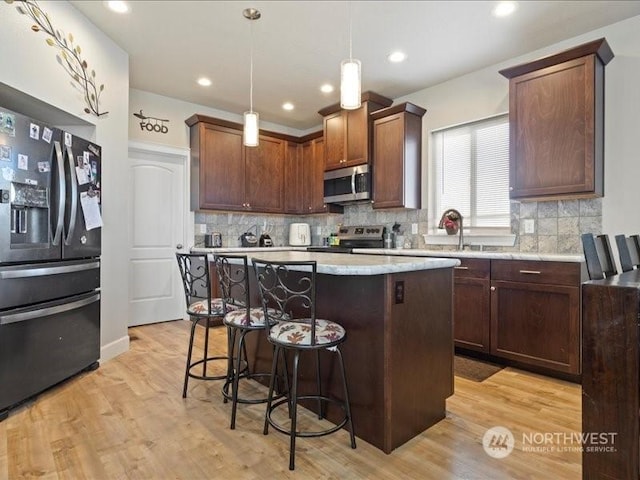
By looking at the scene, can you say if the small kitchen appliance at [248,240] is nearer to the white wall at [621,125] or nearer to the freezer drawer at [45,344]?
the freezer drawer at [45,344]

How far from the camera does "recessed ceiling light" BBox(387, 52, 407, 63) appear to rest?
3.48 metres

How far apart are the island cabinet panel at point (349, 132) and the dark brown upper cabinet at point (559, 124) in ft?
5.16

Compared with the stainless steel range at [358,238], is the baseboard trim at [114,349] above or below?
below

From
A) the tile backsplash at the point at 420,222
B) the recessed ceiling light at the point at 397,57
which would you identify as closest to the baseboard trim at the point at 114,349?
the tile backsplash at the point at 420,222

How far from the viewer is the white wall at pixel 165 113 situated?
Result: 4.34 metres

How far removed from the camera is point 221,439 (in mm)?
1935

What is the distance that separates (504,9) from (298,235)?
12.2ft

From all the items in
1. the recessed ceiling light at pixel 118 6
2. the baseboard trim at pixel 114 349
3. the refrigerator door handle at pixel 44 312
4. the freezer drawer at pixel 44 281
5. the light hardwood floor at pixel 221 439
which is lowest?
the light hardwood floor at pixel 221 439

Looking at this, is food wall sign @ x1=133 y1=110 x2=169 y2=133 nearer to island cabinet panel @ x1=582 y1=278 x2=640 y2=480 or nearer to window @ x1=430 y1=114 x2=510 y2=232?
window @ x1=430 y1=114 x2=510 y2=232

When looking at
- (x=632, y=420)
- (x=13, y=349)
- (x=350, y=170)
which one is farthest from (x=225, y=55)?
(x=632, y=420)

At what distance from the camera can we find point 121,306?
11.0 ft

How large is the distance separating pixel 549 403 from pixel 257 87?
404 cm

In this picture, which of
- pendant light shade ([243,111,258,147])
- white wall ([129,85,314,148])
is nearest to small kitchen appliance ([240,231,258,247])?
white wall ([129,85,314,148])

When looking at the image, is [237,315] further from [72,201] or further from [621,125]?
[621,125]
